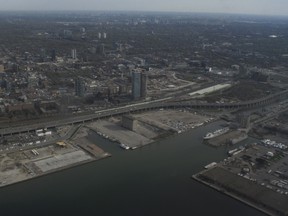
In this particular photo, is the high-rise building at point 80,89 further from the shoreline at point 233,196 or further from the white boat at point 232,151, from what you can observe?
the shoreline at point 233,196

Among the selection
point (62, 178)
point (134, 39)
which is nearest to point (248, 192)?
point (62, 178)

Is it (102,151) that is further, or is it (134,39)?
(134,39)

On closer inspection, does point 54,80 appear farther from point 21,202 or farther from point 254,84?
point 21,202

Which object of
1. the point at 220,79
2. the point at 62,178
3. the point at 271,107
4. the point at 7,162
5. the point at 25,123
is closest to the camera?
the point at 62,178

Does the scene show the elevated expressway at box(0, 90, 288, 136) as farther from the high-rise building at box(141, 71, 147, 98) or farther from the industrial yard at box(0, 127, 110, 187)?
the industrial yard at box(0, 127, 110, 187)

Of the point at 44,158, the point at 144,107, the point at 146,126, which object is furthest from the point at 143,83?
the point at 44,158

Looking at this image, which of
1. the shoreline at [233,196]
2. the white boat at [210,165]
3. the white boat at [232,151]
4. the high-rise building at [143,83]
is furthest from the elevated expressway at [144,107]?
the shoreline at [233,196]
